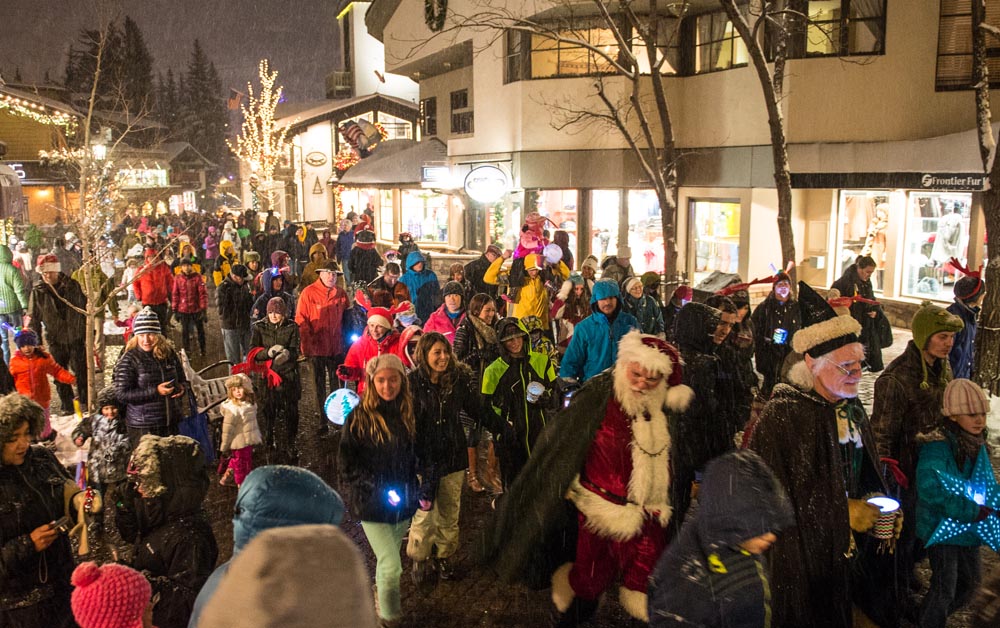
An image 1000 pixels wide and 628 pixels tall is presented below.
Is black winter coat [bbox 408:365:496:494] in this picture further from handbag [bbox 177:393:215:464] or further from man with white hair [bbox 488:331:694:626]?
handbag [bbox 177:393:215:464]

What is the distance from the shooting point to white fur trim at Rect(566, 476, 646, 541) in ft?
14.2

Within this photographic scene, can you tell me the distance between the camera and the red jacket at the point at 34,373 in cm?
835

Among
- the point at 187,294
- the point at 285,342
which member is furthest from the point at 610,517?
the point at 187,294

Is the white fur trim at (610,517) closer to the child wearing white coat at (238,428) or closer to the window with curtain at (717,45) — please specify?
the child wearing white coat at (238,428)

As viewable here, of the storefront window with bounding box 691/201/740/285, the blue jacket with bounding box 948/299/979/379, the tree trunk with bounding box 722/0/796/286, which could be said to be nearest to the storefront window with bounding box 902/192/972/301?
the storefront window with bounding box 691/201/740/285

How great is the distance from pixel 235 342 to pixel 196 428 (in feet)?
15.2

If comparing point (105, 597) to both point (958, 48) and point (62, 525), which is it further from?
point (958, 48)

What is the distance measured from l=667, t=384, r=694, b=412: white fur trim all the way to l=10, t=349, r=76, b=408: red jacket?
21.3 feet

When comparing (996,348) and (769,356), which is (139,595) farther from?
(996,348)

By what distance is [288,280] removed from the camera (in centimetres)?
1220

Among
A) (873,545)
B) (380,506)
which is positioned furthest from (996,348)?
(380,506)

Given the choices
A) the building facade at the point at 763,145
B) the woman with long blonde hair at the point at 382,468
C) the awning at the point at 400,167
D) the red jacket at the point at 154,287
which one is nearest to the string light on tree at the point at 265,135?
the awning at the point at 400,167

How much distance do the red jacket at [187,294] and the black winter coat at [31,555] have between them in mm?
9739

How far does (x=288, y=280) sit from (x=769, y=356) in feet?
21.9
